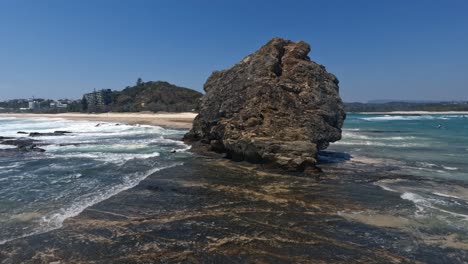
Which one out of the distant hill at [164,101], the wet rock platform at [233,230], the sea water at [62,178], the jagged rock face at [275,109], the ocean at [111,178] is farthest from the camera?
the distant hill at [164,101]

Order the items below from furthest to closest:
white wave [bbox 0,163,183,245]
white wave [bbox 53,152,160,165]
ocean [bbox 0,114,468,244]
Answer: white wave [bbox 53,152,160,165] → ocean [bbox 0,114,468,244] → white wave [bbox 0,163,183,245]

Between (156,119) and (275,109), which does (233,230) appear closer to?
(275,109)

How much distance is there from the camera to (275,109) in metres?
24.5

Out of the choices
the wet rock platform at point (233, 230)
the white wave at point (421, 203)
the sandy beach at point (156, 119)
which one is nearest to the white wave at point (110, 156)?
the wet rock platform at point (233, 230)

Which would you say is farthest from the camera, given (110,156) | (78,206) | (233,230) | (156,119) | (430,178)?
(156,119)

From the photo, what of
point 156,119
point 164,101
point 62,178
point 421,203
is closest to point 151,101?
point 164,101

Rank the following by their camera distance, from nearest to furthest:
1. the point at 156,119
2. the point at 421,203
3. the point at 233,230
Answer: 1. the point at 233,230
2. the point at 421,203
3. the point at 156,119

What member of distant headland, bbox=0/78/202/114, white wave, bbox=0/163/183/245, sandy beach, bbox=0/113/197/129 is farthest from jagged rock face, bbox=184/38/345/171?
distant headland, bbox=0/78/202/114

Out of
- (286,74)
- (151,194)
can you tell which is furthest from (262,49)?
(151,194)

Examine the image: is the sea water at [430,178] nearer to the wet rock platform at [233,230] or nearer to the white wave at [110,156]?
the wet rock platform at [233,230]

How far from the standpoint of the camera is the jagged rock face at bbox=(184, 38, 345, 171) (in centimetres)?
2159

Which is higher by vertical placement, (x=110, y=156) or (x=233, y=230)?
(x=110, y=156)

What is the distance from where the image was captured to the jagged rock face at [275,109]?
21.6 metres

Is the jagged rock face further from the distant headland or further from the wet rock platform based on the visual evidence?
the distant headland
